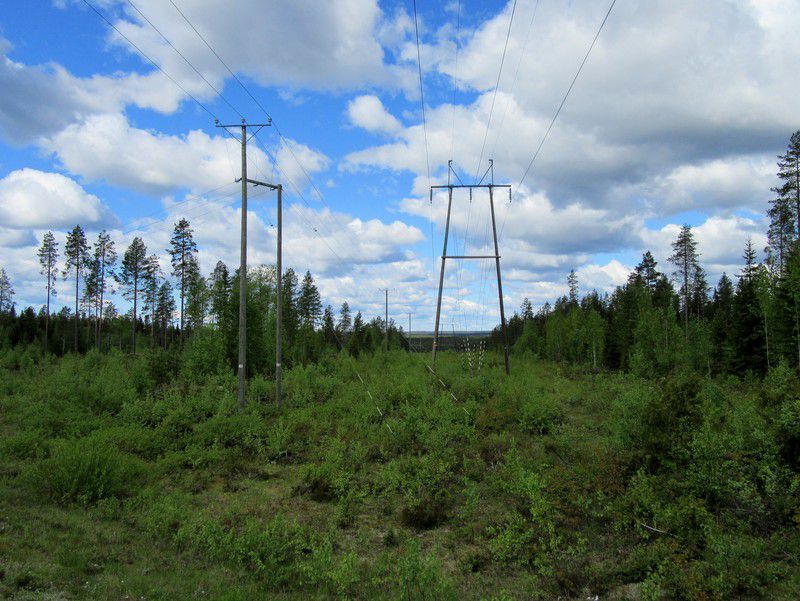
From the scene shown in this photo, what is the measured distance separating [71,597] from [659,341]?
46.0m

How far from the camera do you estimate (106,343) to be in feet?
229

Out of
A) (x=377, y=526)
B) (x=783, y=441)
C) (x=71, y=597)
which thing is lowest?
(x=377, y=526)

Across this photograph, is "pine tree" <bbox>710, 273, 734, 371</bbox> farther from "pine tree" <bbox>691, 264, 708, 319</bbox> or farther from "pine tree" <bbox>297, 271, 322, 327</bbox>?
"pine tree" <bbox>297, 271, 322, 327</bbox>

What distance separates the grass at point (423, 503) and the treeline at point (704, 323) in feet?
68.3

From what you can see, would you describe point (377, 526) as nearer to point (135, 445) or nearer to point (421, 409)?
point (421, 409)

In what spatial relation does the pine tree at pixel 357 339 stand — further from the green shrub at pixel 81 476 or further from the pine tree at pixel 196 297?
the green shrub at pixel 81 476

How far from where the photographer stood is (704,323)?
4656cm

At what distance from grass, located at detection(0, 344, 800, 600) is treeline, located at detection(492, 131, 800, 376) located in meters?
20.8

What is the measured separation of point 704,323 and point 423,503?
44.4m

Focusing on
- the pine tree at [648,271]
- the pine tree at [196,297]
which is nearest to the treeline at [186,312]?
the pine tree at [196,297]

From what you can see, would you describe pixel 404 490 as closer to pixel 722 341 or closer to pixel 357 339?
pixel 722 341

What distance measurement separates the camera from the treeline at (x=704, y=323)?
32.8 meters

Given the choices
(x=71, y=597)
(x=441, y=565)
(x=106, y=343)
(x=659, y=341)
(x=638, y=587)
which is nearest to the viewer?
(x=71, y=597)

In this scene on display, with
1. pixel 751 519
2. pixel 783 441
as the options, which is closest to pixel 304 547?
pixel 751 519
